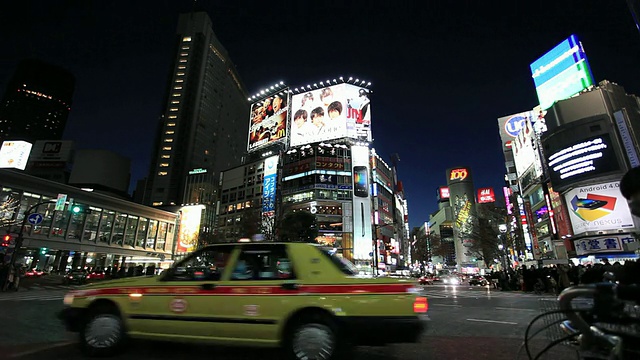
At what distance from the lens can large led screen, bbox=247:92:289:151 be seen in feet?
209

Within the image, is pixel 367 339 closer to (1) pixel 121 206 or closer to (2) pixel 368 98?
(1) pixel 121 206

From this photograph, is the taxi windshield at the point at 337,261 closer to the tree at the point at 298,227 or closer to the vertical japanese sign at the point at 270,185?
the tree at the point at 298,227

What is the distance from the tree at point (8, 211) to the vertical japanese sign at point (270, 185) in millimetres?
39199

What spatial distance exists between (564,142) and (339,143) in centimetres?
4644

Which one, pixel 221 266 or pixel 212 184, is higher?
pixel 212 184

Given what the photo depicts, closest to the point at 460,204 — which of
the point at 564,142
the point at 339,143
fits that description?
the point at 339,143

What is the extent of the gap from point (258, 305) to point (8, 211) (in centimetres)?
4257

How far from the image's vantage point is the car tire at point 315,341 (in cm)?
387

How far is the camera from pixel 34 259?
134 feet

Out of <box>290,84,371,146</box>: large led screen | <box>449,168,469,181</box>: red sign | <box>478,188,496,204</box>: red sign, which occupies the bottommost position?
<box>478,188,496,204</box>: red sign

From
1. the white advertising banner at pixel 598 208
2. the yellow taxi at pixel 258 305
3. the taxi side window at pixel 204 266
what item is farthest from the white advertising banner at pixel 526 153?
the taxi side window at pixel 204 266

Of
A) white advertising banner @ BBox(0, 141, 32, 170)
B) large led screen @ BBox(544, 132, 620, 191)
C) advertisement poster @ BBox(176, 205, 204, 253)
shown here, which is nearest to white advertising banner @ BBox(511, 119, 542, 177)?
large led screen @ BBox(544, 132, 620, 191)

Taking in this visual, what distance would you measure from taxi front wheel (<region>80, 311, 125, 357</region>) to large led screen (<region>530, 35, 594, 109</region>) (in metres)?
46.8

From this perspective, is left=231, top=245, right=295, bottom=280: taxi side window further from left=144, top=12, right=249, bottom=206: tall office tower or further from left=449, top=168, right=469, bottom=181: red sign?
left=449, top=168, right=469, bottom=181: red sign
